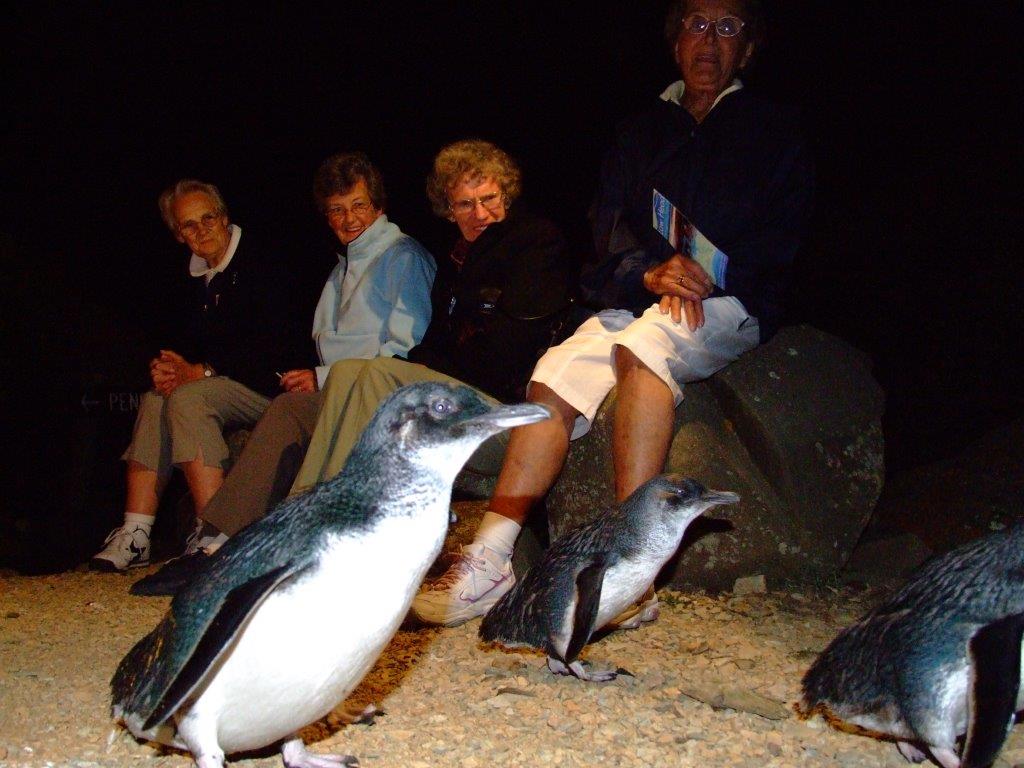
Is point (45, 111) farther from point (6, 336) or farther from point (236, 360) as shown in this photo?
point (236, 360)

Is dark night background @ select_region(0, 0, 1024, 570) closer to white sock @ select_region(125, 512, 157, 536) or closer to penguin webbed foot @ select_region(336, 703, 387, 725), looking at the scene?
white sock @ select_region(125, 512, 157, 536)

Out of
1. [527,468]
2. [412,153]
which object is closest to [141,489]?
[527,468]

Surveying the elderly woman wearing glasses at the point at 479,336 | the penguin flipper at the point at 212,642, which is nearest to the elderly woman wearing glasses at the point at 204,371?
the elderly woman wearing glasses at the point at 479,336

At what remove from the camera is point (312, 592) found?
1.84 metres

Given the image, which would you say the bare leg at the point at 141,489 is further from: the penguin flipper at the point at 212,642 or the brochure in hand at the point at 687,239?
the penguin flipper at the point at 212,642

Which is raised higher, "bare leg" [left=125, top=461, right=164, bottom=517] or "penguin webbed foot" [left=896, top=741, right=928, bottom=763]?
"penguin webbed foot" [left=896, top=741, right=928, bottom=763]

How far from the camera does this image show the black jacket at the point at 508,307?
13.2 ft

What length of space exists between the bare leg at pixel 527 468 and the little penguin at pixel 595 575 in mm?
421

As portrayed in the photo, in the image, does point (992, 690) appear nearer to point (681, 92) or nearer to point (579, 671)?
point (579, 671)

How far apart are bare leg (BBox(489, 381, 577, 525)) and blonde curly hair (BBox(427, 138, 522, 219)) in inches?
52.8

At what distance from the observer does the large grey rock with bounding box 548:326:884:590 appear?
3926 millimetres

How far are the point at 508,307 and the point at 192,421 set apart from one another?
1.73 metres

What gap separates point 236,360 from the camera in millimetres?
4867

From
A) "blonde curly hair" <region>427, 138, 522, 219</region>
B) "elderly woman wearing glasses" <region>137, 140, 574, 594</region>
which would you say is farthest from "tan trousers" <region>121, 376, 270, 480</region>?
"blonde curly hair" <region>427, 138, 522, 219</region>
